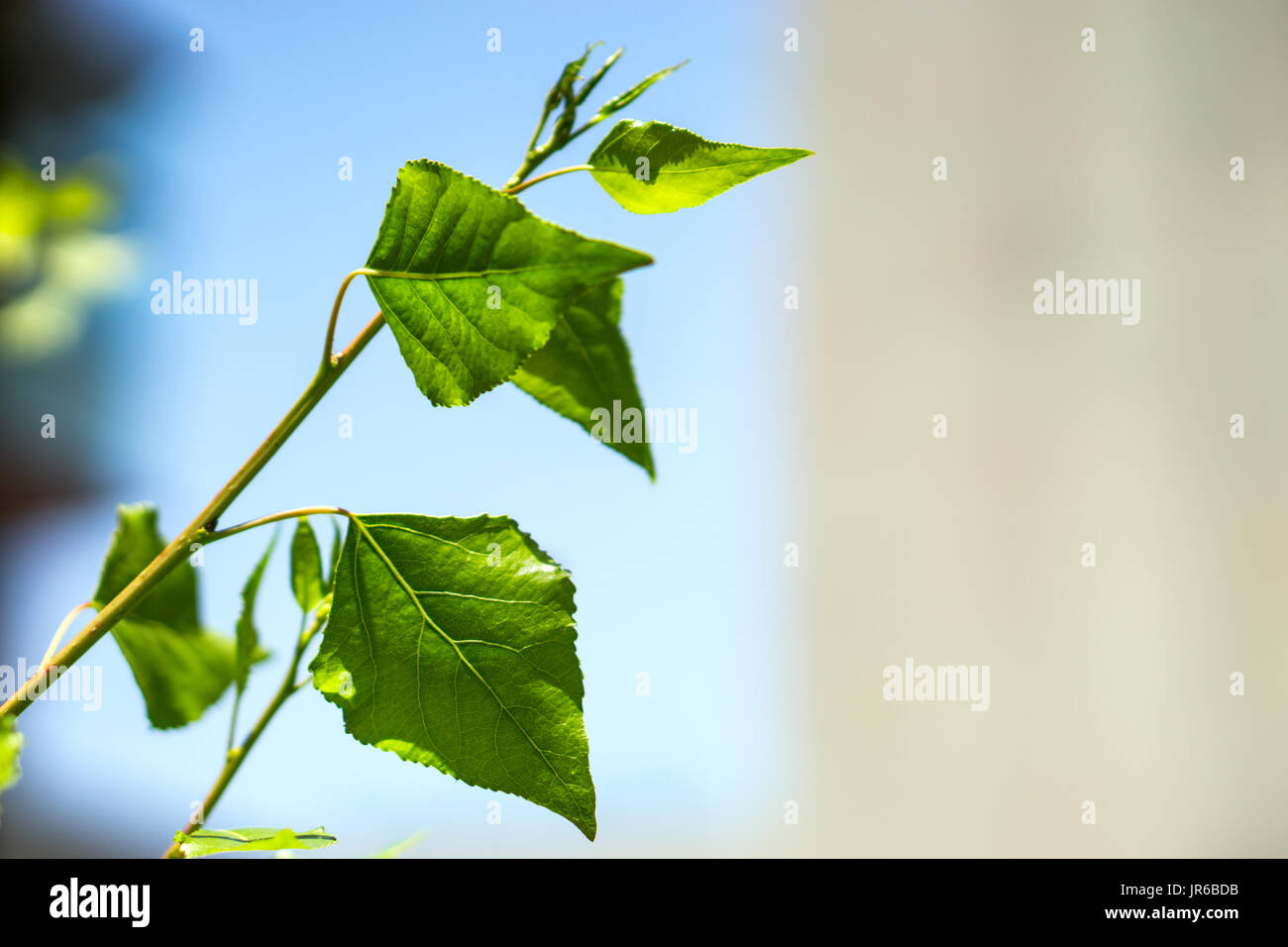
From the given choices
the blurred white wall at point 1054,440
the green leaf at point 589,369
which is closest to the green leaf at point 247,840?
the green leaf at point 589,369

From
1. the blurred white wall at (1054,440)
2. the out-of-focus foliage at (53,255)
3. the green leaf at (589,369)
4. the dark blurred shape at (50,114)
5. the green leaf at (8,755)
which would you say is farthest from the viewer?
the blurred white wall at (1054,440)

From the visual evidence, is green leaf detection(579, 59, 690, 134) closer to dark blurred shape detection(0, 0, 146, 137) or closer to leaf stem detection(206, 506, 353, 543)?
leaf stem detection(206, 506, 353, 543)

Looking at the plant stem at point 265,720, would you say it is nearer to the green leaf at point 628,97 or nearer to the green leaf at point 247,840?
the green leaf at point 247,840

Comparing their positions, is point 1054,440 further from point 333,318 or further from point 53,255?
point 333,318

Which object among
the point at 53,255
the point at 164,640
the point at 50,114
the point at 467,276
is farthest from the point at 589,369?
the point at 50,114

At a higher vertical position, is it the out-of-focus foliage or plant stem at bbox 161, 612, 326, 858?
the out-of-focus foliage

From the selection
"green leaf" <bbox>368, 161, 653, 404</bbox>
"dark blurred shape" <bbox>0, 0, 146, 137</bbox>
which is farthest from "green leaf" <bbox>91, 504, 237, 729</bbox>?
"dark blurred shape" <bbox>0, 0, 146, 137</bbox>
